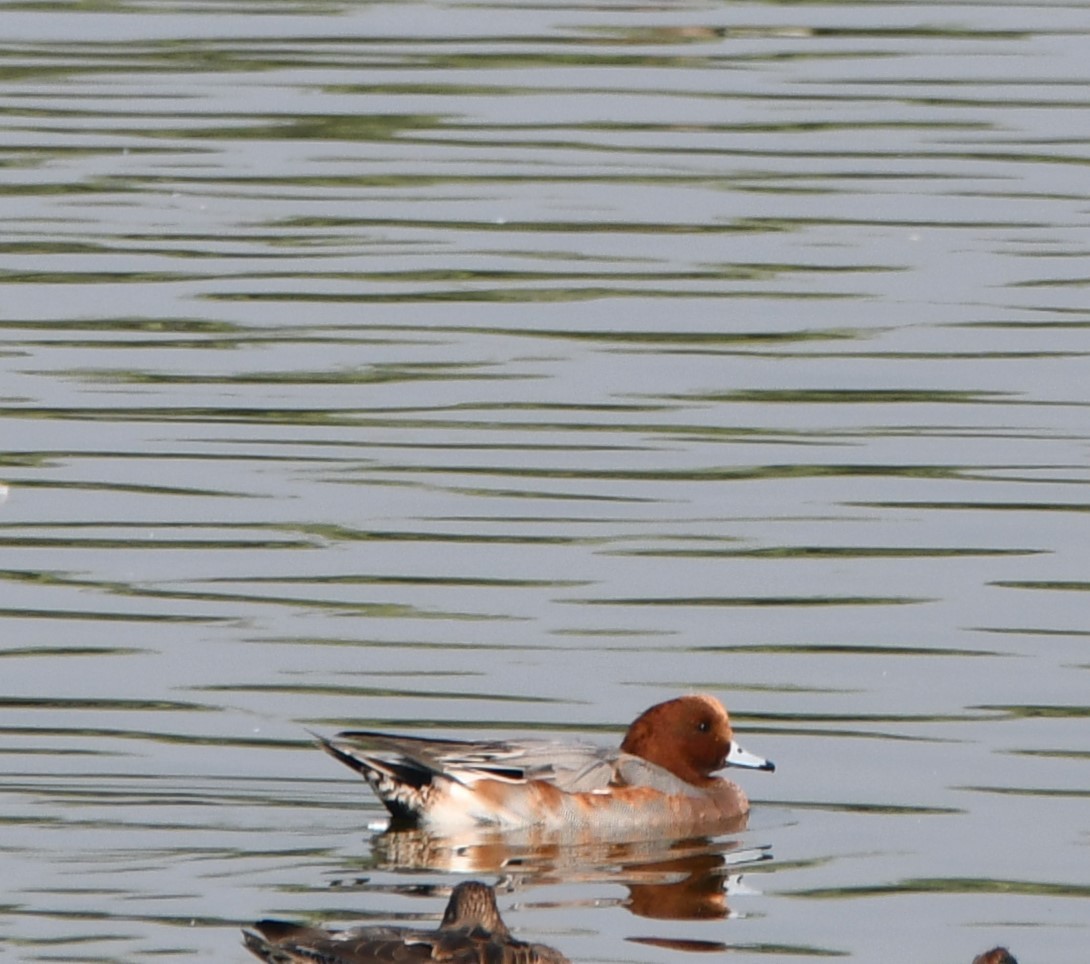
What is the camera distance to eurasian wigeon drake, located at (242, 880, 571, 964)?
287 inches

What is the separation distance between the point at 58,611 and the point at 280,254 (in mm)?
5627

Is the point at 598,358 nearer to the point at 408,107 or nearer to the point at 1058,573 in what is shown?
the point at 1058,573

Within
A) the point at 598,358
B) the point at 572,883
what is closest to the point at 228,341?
the point at 598,358

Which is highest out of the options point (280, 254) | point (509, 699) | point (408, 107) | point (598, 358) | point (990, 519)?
point (408, 107)

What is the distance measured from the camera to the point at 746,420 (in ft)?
44.0

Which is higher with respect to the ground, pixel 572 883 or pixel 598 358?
pixel 598 358

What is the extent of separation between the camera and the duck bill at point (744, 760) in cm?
920

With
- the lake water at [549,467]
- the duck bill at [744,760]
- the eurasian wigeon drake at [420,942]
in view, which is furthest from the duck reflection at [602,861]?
the eurasian wigeon drake at [420,942]

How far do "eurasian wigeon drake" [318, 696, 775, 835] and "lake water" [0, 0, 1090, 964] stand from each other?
16 centimetres

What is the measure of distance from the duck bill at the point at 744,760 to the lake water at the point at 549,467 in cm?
16

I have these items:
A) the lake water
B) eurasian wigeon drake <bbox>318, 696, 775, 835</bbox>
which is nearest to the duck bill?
eurasian wigeon drake <bbox>318, 696, 775, 835</bbox>

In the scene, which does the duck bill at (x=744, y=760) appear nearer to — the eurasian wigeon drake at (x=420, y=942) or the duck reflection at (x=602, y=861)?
the duck reflection at (x=602, y=861)

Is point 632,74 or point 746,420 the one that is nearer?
point 746,420

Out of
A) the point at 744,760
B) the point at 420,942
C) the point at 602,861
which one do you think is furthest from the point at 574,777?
the point at 420,942
